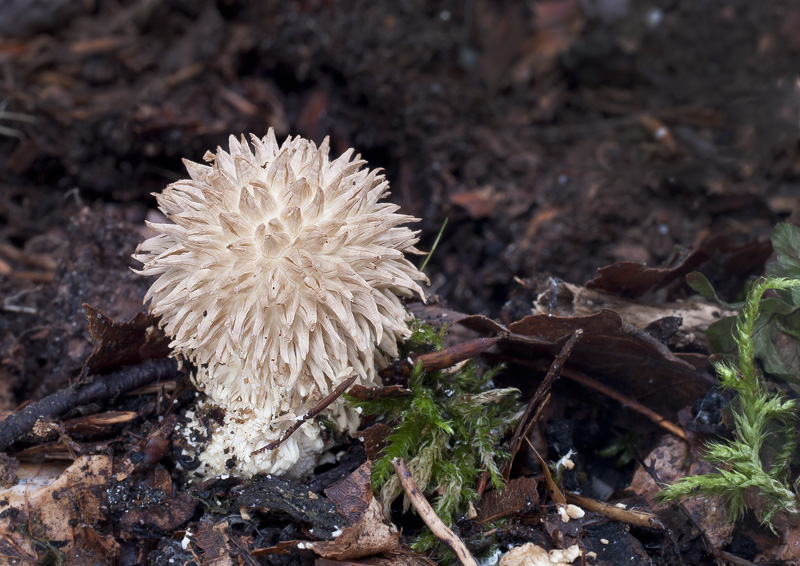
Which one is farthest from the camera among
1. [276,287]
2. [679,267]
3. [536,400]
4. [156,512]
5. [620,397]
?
[679,267]

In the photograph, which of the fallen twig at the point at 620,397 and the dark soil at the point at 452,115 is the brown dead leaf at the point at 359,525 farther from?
the dark soil at the point at 452,115

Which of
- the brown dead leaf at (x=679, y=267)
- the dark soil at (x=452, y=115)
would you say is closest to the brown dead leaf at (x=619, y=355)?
the brown dead leaf at (x=679, y=267)

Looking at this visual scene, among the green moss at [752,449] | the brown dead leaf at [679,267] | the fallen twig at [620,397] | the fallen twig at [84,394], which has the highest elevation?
the brown dead leaf at [679,267]

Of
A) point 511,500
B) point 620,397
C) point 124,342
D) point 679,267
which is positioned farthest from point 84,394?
point 679,267

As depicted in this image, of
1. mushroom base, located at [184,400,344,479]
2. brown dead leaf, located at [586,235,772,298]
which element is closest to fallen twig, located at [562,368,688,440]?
brown dead leaf, located at [586,235,772,298]

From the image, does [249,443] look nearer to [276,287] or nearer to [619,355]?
[276,287]

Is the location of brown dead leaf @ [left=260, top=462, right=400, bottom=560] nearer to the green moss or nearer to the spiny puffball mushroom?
the spiny puffball mushroom

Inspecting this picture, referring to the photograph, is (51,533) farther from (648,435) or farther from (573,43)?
(573,43)
